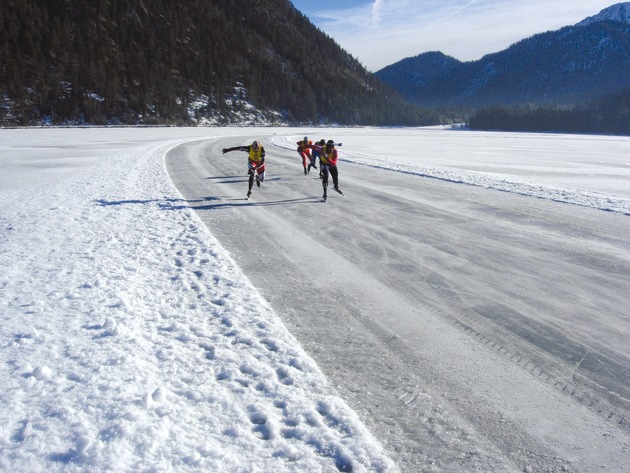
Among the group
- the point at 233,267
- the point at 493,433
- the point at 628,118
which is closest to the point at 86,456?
the point at 493,433

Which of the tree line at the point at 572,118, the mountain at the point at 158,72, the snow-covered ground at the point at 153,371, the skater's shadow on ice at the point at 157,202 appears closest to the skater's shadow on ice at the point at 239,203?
the skater's shadow on ice at the point at 157,202

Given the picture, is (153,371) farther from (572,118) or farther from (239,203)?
(572,118)

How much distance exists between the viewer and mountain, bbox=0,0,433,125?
94062 millimetres

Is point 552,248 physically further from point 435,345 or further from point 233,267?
point 233,267

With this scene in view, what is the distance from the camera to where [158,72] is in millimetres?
117750

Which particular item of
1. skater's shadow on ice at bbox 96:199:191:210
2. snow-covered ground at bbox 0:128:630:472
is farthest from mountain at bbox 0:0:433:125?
snow-covered ground at bbox 0:128:630:472

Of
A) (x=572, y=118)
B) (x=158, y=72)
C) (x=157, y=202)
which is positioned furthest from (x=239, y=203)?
(x=572, y=118)

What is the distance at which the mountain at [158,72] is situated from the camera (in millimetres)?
94062

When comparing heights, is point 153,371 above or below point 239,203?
below

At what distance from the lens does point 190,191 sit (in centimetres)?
1271

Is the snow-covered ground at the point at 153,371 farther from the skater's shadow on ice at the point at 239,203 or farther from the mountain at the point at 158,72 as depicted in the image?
the mountain at the point at 158,72

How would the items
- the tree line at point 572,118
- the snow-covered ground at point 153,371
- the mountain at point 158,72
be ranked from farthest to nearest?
the tree line at point 572,118
the mountain at point 158,72
the snow-covered ground at point 153,371

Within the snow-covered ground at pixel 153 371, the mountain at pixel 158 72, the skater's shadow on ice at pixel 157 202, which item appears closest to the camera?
the snow-covered ground at pixel 153 371

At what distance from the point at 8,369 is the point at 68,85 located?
11268 cm
